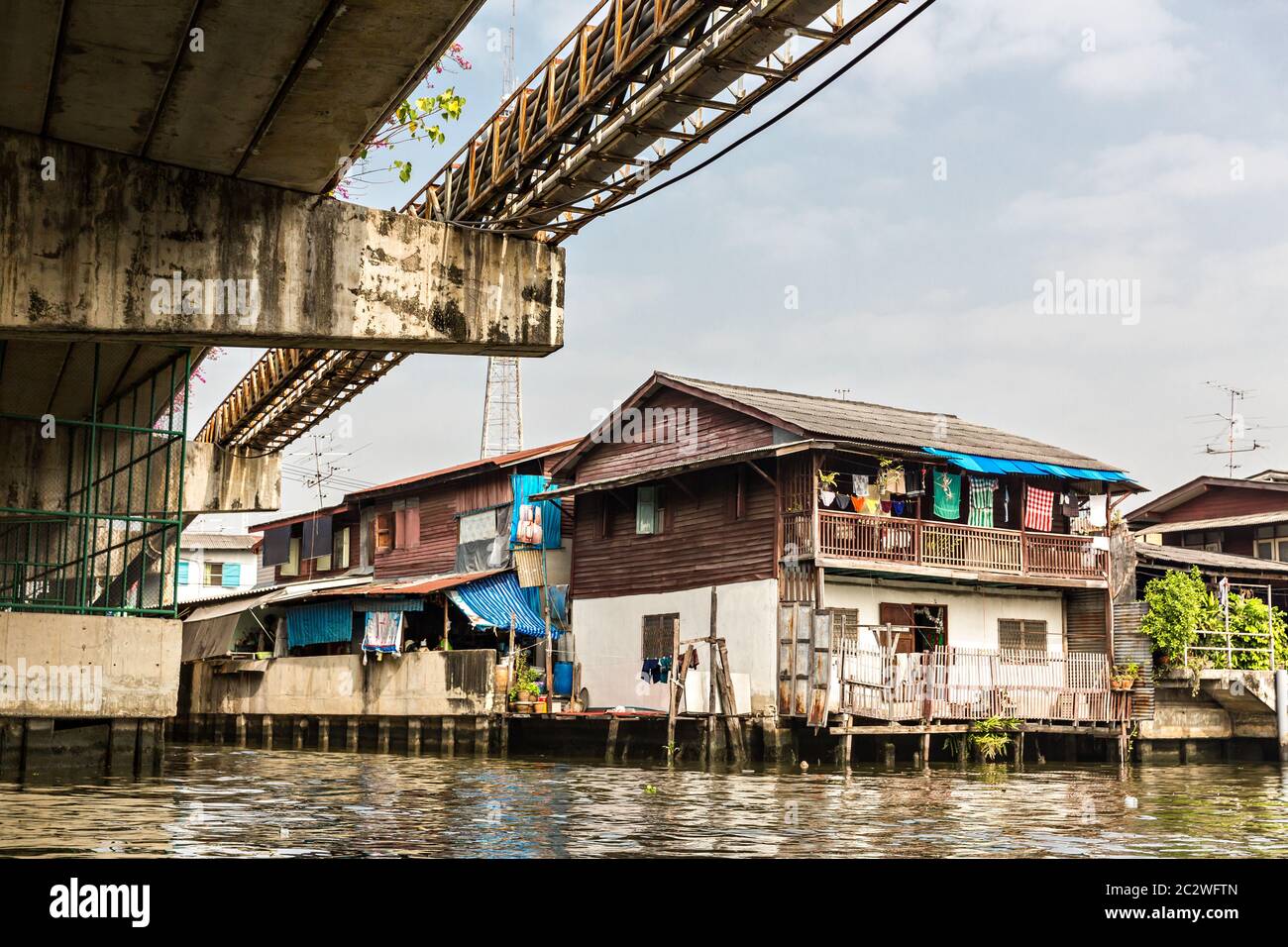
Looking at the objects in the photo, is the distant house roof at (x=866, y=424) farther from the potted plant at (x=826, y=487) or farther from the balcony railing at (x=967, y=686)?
the balcony railing at (x=967, y=686)

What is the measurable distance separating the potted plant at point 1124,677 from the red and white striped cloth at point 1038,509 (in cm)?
340

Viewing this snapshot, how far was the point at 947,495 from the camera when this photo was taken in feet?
96.9

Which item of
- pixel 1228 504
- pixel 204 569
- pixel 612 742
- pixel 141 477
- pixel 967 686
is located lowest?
pixel 612 742

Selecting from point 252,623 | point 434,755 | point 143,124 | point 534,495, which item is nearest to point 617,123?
point 143,124

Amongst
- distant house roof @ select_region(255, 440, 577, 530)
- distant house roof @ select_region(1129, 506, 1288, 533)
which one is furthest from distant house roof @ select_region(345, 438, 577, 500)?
distant house roof @ select_region(1129, 506, 1288, 533)

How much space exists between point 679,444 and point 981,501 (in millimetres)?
6861

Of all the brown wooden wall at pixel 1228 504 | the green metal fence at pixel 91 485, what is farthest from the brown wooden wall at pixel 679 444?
the brown wooden wall at pixel 1228 504

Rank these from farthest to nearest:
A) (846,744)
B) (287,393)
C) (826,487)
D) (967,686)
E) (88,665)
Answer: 1. (826,487)
2. (967,686)
3. (846,744)
4. (287,393)
5. (88,665)

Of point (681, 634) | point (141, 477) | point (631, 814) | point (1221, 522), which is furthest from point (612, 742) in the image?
point (1221, 522)

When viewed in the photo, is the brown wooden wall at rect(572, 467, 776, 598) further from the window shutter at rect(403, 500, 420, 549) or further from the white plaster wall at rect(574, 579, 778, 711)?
the window shutter at rect(403, 500, 420, 549)

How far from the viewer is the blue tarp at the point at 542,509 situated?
3462cm

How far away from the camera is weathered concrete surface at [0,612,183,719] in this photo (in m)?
14.5

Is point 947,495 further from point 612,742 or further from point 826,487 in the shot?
point 612,742
